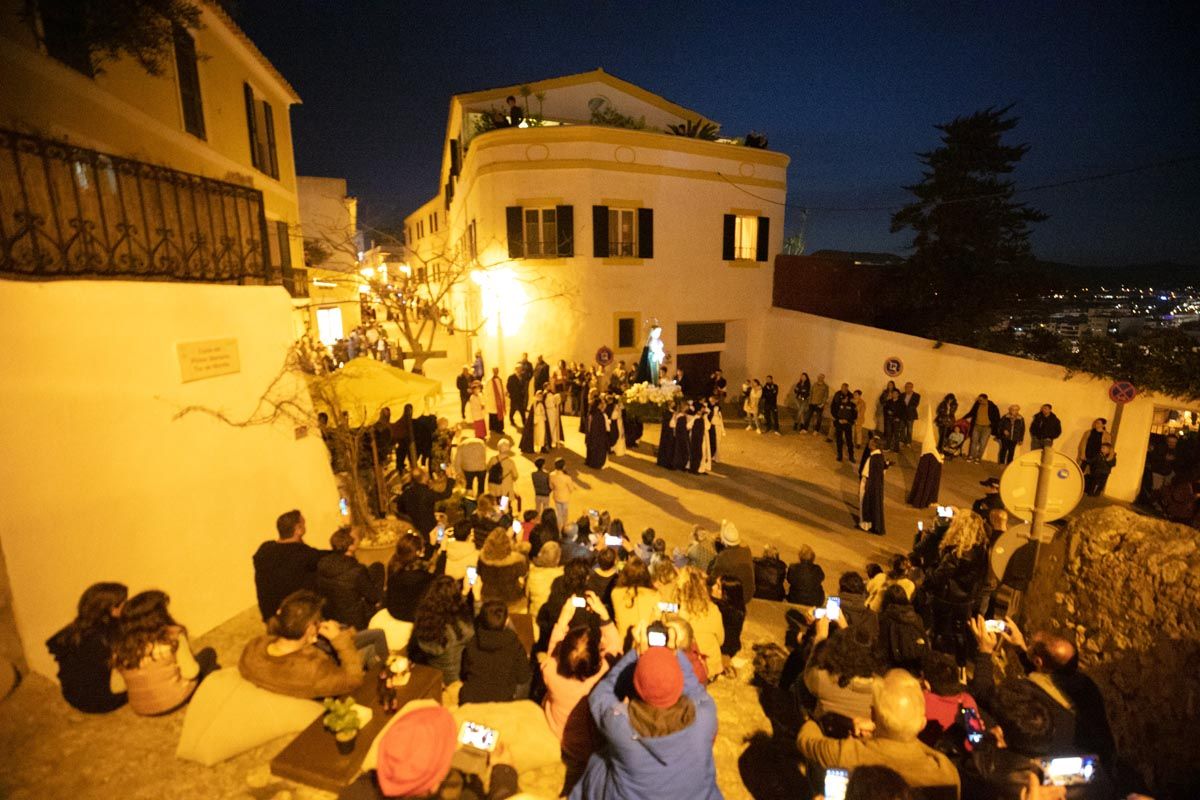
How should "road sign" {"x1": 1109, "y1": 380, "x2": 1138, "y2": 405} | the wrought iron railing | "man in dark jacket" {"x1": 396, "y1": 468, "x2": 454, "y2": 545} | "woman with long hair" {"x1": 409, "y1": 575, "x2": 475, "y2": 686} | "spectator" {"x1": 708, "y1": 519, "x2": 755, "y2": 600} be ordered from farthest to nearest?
"road sign" {"x1": 1109, "y1": 380, "x2": 1138, "y2": 405} < "man in dark jacket" {"x1": 396, "y1": 468, "x2": 454, "y2": 545} < "spectator" {"x1": 708, "y1": 519, "x2": 755, "y2": 600} < the wrought iron railing < "woman with long hair" {"x1": 409, "y1": 575, "x2": 475, "y2": 686}

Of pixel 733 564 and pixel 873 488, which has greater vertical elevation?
pixel 733 564

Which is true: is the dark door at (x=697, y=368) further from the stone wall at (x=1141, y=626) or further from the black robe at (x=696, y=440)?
the stone wall at (x=1141, y=626)

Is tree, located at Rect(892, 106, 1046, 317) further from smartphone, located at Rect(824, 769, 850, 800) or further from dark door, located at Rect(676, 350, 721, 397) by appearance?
smartphone, located at Rect(824, 769, 850, 800)

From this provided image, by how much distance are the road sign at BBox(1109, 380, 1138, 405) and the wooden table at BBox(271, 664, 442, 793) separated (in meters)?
12.4

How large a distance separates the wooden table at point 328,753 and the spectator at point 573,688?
0.97 meters

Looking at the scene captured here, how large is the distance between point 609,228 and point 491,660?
1472cm

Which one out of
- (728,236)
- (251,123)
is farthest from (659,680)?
(728,236)

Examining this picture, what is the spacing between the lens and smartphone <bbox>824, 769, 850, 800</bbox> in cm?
298

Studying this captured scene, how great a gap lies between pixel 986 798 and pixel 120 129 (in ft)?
38.3

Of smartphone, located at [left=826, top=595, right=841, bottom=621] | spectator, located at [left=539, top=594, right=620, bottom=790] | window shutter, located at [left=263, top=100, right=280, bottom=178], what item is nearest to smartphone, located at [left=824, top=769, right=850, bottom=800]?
spectator, located at [left=539, top=594, right=620, bottom=790]

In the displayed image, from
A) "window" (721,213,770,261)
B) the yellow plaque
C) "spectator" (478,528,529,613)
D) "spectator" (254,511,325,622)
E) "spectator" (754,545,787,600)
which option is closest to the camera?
"spectator" (254,511,325,622)

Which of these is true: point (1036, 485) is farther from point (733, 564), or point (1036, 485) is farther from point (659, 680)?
point (659, 680)

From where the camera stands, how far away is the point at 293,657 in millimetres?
3947

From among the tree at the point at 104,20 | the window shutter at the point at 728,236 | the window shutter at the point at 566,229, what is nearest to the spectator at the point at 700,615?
the tree at the point at 104,20
